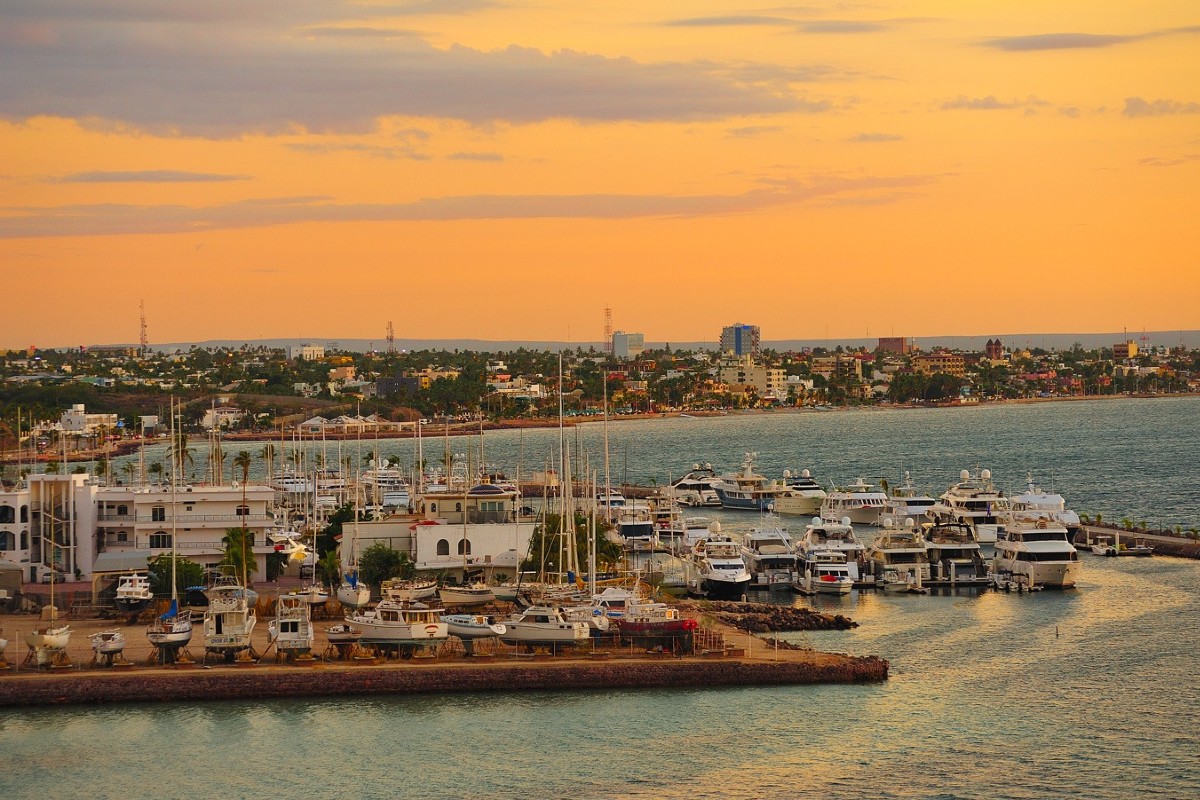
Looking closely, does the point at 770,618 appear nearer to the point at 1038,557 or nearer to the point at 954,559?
the point at 954,559

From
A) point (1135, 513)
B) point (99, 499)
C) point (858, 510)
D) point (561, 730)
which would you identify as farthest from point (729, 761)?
point (1135, 513)

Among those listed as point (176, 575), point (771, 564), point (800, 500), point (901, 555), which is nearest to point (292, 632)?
point (176, 575)

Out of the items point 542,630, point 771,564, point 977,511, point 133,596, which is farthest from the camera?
point 977,511

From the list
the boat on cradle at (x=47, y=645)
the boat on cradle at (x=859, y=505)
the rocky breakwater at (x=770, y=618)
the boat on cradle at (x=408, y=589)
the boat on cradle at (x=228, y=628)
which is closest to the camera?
the boat on cradle at (x=47, y=645)

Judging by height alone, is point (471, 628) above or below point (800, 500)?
above

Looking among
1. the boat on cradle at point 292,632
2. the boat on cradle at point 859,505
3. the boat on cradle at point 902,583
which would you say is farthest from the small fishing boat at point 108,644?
the boat on cradle at point 859,505

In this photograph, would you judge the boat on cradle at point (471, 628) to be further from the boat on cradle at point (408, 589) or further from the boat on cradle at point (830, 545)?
the boat on cradle at point (830, 545)

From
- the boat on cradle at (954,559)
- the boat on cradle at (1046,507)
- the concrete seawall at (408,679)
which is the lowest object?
the concrete seawall at (408,679)
